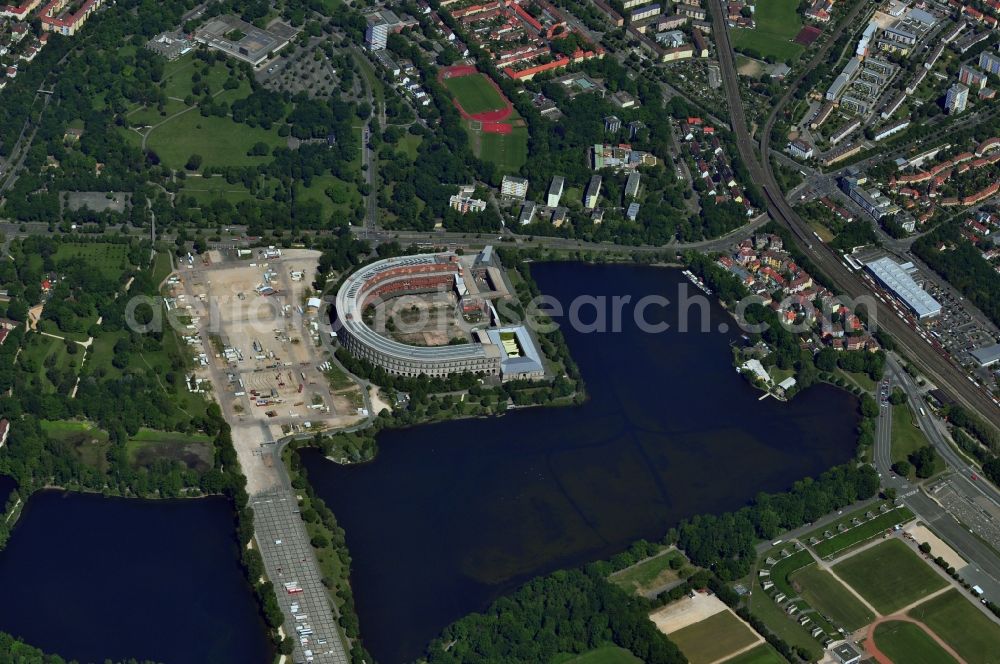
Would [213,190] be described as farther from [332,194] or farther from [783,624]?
[783,624]

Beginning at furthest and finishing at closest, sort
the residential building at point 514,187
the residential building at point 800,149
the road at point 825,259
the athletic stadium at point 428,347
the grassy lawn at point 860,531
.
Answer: the residential building at point 800,149, the residential building at point 514,187, the road at point 825,259, the athletic stadium at point 428,347, the grassy lawn at point 860,531

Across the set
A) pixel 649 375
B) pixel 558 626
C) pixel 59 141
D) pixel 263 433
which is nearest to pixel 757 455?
pixel 649 375

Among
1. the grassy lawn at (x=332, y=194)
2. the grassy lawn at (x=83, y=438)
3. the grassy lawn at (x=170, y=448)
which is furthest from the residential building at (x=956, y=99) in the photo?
the grassy lawn at (x=83, y=438)

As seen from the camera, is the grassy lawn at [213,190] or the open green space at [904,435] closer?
the open green space at [904,435]

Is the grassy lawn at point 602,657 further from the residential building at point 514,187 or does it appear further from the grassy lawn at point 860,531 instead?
the residential building at point 514,187

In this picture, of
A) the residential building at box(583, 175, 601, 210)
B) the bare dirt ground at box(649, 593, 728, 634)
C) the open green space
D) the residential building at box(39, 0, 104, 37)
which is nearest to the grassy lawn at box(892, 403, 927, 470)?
the open green space

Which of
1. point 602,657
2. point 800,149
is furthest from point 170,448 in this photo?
point 800,149

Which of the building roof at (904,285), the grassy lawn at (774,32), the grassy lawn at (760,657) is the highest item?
the grassy lawn at (774,32)

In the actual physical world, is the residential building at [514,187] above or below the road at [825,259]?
below
